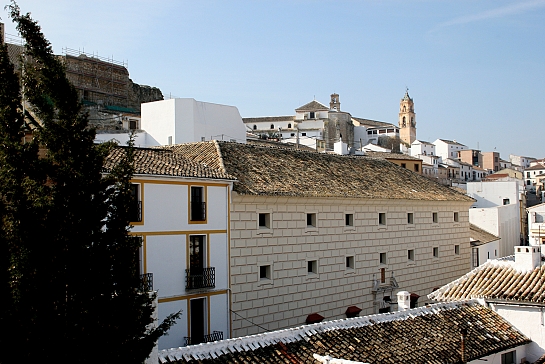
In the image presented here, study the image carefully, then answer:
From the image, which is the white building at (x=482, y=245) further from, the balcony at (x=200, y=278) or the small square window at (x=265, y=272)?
the balcony at (x=200, y=278)

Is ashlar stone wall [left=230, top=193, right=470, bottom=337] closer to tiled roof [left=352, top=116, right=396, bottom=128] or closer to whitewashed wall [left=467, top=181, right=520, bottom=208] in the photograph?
whitewashed wall [left=467, top=181, right=520, bottom=208]

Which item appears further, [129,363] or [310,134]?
[310,134]

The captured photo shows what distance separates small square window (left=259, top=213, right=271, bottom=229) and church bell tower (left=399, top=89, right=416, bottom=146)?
316 feet

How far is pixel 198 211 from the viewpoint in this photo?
63.2 feet

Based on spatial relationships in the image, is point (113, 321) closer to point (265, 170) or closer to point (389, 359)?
point (389, 359)

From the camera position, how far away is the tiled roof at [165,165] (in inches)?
711

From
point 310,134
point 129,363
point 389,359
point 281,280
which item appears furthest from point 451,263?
point 310,134

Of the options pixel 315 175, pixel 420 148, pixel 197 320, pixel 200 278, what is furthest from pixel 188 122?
pixel 420 148

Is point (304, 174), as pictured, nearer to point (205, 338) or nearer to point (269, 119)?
point (205, 338)

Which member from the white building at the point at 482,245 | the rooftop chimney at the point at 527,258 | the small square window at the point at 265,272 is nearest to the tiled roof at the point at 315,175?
the small square window at the point at 265,272

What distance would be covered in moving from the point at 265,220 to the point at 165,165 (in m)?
4.26

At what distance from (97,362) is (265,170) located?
1508 centimetres

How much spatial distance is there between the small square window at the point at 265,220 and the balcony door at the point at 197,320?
367 centimetres

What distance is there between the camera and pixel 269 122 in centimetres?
8750
